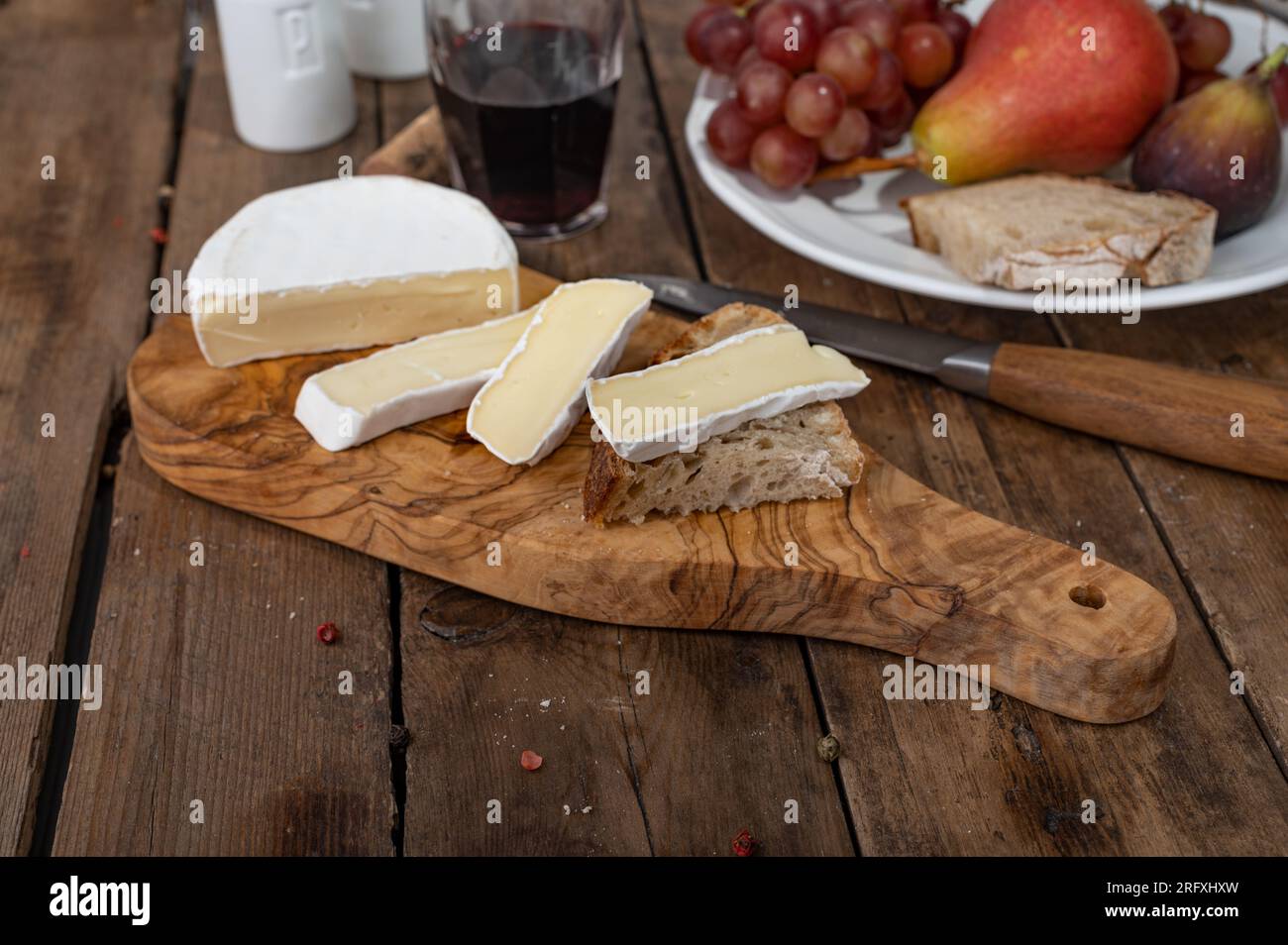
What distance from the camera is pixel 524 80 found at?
72.4 inches

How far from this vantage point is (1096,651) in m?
1.24

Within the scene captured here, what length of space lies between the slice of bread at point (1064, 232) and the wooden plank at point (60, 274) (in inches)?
45.5

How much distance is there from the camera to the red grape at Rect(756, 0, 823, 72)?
1814mm

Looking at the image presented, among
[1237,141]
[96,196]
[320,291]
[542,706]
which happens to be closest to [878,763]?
[542,706]

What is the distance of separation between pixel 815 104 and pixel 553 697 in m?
0.94

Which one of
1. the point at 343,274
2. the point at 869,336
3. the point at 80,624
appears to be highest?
the point at 343,274

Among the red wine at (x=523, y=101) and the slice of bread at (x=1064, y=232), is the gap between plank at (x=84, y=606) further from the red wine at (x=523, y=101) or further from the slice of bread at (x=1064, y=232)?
the slice of bread at (x=1064, y=232)

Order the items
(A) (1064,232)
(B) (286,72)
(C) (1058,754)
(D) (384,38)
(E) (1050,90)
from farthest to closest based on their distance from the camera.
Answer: (D) (384,38) → (B) (286,72) → (E) (1050,90) → (A) (1064,232) → (C) (1058,754)

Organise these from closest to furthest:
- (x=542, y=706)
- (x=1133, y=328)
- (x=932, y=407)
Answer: (x=542, y=706) < (x=932, y=407) < (x=1133, y=328)

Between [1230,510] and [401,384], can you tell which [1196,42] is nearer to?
[1230,510]

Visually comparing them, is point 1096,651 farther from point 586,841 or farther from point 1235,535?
point 586,841

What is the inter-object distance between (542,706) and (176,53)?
1742 millimetres

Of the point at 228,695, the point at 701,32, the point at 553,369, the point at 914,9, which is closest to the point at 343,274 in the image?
the point at 553,369

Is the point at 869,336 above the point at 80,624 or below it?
above
